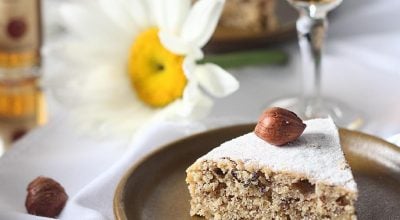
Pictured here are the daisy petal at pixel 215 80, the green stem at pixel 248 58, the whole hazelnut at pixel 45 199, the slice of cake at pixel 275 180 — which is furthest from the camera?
the green stem at pixel 248 58

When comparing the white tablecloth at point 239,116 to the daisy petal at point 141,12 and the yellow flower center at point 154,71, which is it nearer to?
the yellow flower center at point 154,71

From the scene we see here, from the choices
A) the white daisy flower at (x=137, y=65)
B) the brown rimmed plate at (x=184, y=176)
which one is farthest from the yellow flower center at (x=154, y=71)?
the brown rimmed plate at (x=184, y=176)

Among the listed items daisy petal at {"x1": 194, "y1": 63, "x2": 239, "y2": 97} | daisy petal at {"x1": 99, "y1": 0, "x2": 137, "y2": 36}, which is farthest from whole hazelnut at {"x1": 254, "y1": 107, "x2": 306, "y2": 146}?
daisy petal at {"x1": 99, "y1": 0, "x2": 137, "y2": 36}

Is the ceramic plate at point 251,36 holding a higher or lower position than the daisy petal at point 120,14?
lower

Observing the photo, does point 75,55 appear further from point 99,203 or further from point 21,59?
point 99,203

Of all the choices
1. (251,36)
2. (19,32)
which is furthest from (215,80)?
(19,32)

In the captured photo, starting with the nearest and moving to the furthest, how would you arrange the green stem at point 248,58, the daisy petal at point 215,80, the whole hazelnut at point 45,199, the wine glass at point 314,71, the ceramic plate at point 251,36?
the whole hazelnut at point 45,199 → the daisy petal at point 215,80 → the wine glass at point 314,71 → the green stem at point 248,58 → the ceramic plate at point 251,36

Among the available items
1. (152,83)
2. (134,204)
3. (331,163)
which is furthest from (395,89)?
(134,204)

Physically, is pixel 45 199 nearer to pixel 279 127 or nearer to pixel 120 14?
pixel 279 127
